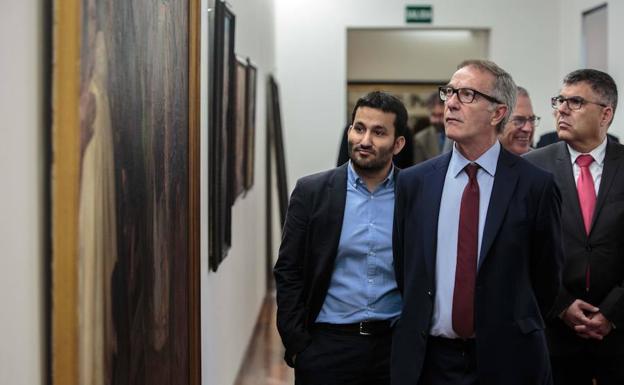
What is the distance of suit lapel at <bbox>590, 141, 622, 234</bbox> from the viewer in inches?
159

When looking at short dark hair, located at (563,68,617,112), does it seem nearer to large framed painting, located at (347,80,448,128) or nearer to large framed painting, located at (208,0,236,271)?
large framed painting, located at (208,0,236,271)

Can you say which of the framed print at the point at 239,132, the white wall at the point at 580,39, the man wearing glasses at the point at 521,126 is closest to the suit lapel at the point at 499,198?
the man wearing glasses at the point at 521,126

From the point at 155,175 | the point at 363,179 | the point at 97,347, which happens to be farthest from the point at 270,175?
the point at 97,347

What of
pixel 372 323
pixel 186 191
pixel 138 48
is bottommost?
pixel 372 323

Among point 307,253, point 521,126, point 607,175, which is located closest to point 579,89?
point 607,175

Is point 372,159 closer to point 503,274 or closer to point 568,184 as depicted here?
point 503,274

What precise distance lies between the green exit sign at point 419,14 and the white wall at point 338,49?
7cm

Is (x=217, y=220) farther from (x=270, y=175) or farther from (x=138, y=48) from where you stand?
(x=270, y=175)

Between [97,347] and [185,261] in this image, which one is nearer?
[97,347]

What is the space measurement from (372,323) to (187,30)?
1.41 m

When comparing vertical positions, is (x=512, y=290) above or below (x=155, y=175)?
below

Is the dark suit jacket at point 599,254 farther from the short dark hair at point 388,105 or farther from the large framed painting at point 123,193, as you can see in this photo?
the large framed painting at point 123,193

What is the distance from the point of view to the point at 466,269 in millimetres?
3176

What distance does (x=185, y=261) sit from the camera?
3609 mm
